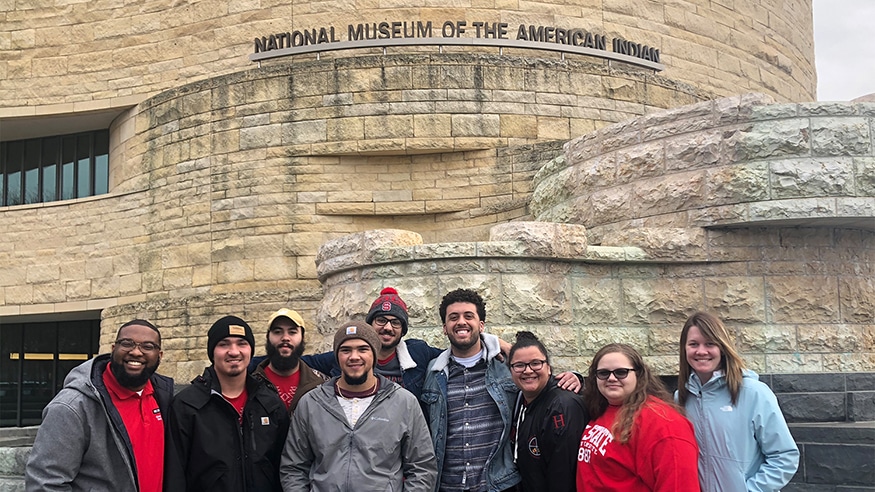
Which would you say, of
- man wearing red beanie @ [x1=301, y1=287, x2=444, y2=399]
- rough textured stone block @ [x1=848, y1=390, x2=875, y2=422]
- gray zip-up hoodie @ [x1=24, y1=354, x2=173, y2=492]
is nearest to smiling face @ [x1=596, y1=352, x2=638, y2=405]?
man wearing red beanie @ [x1=301, y1=287, x2=444, y2=399]

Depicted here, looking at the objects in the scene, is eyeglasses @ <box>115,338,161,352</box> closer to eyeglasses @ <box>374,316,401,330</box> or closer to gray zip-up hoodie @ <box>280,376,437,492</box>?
gray zip-up hoodie @ <box>280,376,437,492</box>

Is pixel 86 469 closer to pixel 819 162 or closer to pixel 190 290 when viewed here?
pixel 819 162

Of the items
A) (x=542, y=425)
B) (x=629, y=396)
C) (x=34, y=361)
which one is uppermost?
(x=629, y=396)

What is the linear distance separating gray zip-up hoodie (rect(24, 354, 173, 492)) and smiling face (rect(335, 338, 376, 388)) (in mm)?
1035

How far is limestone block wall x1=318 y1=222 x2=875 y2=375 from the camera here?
8.14 meters

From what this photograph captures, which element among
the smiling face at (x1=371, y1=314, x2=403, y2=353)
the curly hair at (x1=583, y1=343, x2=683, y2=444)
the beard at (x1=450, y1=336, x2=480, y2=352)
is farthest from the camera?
the smiling face at (x1=371, y1=314, x2=403, y2=353)

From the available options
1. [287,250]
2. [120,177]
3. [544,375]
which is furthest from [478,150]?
[544,375]

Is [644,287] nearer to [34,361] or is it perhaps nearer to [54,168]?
[54,168]

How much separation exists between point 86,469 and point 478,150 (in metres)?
10.6

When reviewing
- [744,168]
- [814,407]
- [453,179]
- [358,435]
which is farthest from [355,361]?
[453,179]

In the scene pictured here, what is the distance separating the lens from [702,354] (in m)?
3.85

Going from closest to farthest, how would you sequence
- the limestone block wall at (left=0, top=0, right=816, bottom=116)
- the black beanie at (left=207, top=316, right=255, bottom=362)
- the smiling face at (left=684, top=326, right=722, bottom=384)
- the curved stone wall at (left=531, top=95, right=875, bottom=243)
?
1. the smiling face at (left=684, top=326, right=722, bottom=384)
2. the black beanie at (left=207, top=316, right=255, bottom=362)
3. the curved stone wall at (left=531, top=95, right=875, bottom=243)
4. the limestone block wall at (left=0, top=0, right=816, bottom=116)

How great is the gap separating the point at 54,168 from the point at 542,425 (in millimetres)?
18329

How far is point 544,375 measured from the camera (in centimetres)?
419
